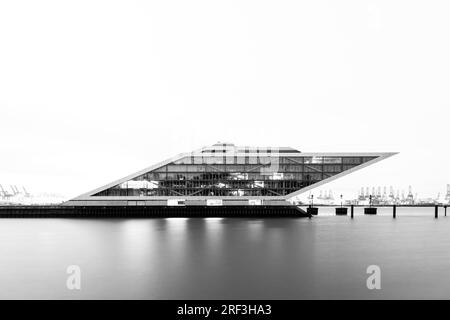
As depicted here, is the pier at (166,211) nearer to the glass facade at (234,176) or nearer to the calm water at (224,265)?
the glass facade at (234,176)

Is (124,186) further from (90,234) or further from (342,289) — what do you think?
(342,289)

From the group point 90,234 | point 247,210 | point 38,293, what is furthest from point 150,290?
point 247,210

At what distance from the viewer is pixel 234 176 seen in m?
78.2

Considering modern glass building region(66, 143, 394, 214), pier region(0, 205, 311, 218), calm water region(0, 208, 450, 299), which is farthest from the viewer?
modern glass building region(66, 143, 394, 214)

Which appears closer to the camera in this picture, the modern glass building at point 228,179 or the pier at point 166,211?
the pier at point 166,211

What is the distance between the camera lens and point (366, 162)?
249 ft

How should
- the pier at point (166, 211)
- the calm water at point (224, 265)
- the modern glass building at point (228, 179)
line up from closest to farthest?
the calm water at point (224, 265) < the pier at point (166, 211) < the modern glass building at point (228, 179)

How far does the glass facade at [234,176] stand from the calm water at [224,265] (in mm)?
33548

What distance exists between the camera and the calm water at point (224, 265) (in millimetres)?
19469

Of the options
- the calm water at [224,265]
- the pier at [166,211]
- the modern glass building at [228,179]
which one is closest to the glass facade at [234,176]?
the modern glass building at [228,179]

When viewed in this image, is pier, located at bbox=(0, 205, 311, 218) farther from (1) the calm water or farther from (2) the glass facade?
(1) the calm water

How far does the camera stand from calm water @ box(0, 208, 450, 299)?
19.5 m

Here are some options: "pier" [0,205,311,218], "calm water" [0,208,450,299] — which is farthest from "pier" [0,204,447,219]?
"calm water" [0,208,450,299]
